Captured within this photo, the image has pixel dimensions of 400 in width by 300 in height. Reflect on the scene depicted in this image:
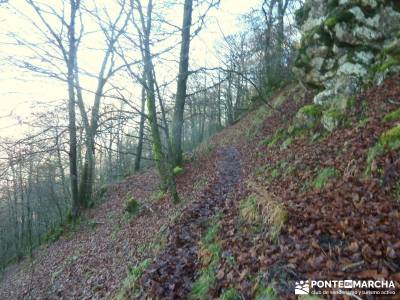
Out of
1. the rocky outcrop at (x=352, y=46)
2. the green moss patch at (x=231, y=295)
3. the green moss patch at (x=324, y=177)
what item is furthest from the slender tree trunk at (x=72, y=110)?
the rocky outcrop at (x=352, y=46)

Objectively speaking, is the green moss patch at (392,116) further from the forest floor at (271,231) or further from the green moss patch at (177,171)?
the green moss patch at (177,171)

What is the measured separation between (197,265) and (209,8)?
17.3ft

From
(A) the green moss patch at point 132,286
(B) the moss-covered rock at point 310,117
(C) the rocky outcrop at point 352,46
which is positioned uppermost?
(C) the rocky outcrop at point 352,46

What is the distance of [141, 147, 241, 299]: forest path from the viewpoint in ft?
16.2

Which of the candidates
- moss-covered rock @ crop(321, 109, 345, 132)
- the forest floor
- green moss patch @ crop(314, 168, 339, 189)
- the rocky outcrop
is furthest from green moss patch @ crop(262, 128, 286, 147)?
green moss patch @ crop(314, 168, 339, 189)

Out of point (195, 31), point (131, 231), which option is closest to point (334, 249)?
point (195, 31)

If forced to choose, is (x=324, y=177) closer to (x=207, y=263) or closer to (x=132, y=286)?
(x=207, y=263)

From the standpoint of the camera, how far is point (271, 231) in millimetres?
4961

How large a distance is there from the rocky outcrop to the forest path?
13.9ft

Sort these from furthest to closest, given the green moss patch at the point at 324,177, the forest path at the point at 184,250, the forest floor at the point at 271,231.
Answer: the green moss patch at the point at 324,177 → the forest path at the point at 184,250 → the forest floor at the point at 271,231

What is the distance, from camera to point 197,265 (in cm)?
536

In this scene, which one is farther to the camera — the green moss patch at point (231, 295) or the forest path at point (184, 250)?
the forest path at point (184, 250)

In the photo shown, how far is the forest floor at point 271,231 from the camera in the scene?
3.80 meters

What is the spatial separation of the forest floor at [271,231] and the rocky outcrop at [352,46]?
781 millimetres
